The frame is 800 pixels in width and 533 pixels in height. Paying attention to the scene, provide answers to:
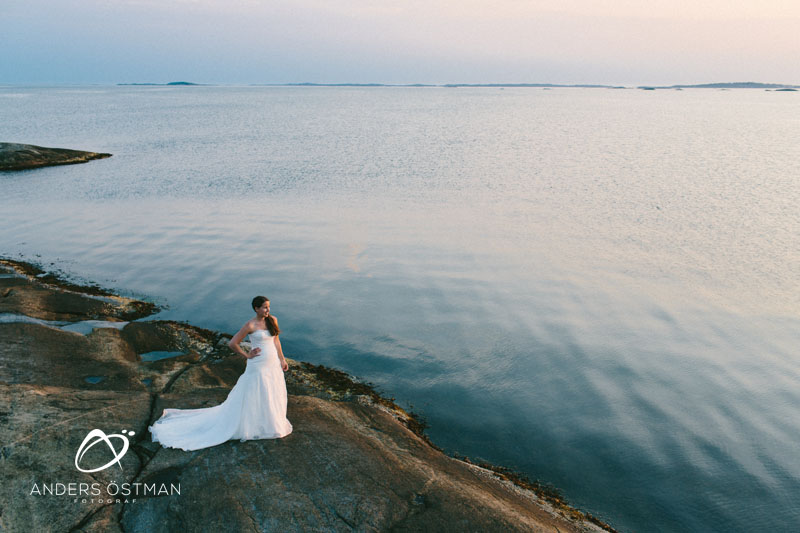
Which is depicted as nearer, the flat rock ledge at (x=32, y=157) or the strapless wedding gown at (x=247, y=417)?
the strapless wedding gown at (x=247, y=417)

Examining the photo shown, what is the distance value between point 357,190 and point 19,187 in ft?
97.3

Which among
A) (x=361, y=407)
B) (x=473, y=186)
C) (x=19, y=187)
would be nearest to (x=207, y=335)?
(x=361, y=407)

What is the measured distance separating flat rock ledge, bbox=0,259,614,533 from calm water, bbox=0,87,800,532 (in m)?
2.35

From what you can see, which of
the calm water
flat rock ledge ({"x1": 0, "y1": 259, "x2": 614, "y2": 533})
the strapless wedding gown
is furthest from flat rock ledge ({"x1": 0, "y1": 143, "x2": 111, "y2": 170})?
the strapless wedding gown

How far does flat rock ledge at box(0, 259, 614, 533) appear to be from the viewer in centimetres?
743

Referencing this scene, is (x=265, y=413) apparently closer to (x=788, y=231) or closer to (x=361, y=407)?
(x=361, y=407)

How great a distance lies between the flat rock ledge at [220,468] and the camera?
7.43 meters

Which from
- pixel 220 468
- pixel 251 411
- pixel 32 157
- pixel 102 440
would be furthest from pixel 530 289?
pixel 32 157

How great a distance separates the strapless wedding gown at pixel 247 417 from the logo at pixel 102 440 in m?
0.48

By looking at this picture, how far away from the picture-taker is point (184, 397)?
35.9 feet

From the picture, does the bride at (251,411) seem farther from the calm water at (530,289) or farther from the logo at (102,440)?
the calm water at (530,289)

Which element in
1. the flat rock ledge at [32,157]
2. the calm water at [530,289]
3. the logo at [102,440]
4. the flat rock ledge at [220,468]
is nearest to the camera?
the flat rock ledge at [220,468]

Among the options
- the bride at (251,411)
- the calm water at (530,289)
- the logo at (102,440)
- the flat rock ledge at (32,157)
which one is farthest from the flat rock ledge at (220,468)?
the flat rock ledge at (32,157)

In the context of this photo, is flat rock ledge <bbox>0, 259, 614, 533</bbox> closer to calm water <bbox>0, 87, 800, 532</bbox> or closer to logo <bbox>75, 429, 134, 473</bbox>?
logo <bbox>75, 429, 134, 473</bbox>
